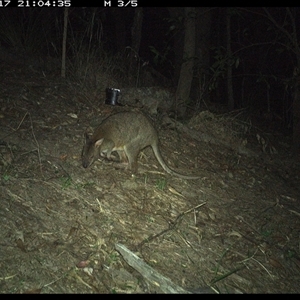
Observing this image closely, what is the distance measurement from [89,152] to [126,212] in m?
1.30

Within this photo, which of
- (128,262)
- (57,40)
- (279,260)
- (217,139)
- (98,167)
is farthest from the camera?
(57,40)

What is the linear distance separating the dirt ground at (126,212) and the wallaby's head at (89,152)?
4.8 inches

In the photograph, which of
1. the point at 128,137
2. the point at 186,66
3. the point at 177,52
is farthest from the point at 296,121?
the point at 128,137

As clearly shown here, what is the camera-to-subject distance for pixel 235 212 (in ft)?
16.8

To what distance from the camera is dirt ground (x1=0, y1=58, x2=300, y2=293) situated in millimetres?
3496

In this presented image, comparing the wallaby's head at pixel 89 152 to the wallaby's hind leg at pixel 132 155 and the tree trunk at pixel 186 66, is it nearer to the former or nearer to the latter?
the wallaby's hind leg at pixel 132 155

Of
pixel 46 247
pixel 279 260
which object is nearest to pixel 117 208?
pixel 46 247

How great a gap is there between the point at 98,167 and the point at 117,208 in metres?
1.18

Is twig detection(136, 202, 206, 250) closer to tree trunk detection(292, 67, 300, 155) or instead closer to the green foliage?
the green foliage

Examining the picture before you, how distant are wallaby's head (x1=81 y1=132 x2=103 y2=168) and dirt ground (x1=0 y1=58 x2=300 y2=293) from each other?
0.12 meters

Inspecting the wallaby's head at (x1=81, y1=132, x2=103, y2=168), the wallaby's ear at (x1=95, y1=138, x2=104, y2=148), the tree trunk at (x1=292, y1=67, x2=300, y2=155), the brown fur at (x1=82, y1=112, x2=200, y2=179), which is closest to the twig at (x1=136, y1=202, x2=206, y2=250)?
the brown fur at (x1=82, y1=112, x2=200, y2=179)

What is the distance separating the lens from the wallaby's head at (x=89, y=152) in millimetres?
5359

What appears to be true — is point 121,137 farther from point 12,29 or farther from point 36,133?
point 12,29

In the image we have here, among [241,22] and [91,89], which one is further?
[241,22]
